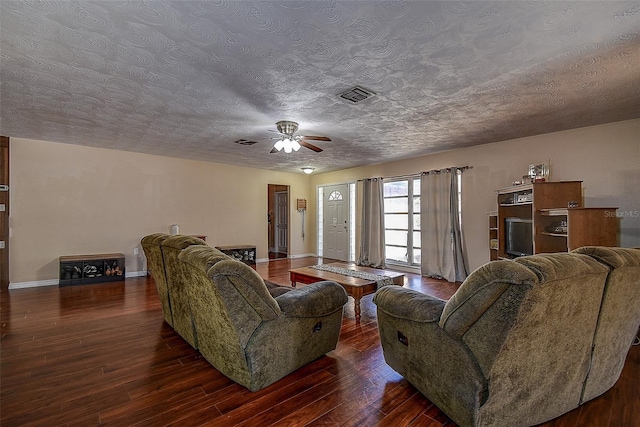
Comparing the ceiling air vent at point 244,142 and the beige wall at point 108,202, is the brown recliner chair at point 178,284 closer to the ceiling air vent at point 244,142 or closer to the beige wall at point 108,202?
the ceiling air vent at point 244,142

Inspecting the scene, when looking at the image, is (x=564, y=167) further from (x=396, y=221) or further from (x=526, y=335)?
(x=526, y=335)

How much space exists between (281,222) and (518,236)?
6.85 m

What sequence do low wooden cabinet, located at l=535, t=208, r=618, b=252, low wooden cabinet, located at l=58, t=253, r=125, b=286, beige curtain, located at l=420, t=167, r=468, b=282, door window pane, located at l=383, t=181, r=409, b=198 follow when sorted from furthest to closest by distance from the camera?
1. door window pane, located at l=383, t=181, r=409, b=198
2. beige curtain, located at l=420, t=167, r=468, b=282
3. low wooden cabinet, located at l=58, t=253, r=125, b=286
4. low wooden cabinet, located at l=535, t=208, r=618, b=252

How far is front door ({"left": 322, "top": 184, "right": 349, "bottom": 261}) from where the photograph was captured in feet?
25.6

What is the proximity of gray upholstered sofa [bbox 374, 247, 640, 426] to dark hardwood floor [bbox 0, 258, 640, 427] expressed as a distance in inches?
9.9

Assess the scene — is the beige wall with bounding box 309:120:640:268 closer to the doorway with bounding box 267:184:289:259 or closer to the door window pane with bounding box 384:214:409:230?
the door window pane with bounding box 384:214:409:230

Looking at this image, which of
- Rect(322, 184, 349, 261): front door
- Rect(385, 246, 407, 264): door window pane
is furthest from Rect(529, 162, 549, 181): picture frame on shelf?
Rect(322, 184, 349, 261): front door

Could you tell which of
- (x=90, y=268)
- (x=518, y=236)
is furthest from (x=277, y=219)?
(x=518, y=236)

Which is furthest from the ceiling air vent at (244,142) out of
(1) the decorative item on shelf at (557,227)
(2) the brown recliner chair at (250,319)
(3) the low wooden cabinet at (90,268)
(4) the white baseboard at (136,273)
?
(1) the decorative item on shelf at (557,227)

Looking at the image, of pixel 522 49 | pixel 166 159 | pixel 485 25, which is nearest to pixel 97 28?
pixel 485 25

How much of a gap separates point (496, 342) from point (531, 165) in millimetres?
4198

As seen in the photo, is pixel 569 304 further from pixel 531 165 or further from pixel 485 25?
pixel 531 165

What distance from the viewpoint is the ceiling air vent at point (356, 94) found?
9.48 feet

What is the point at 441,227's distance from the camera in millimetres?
5746
